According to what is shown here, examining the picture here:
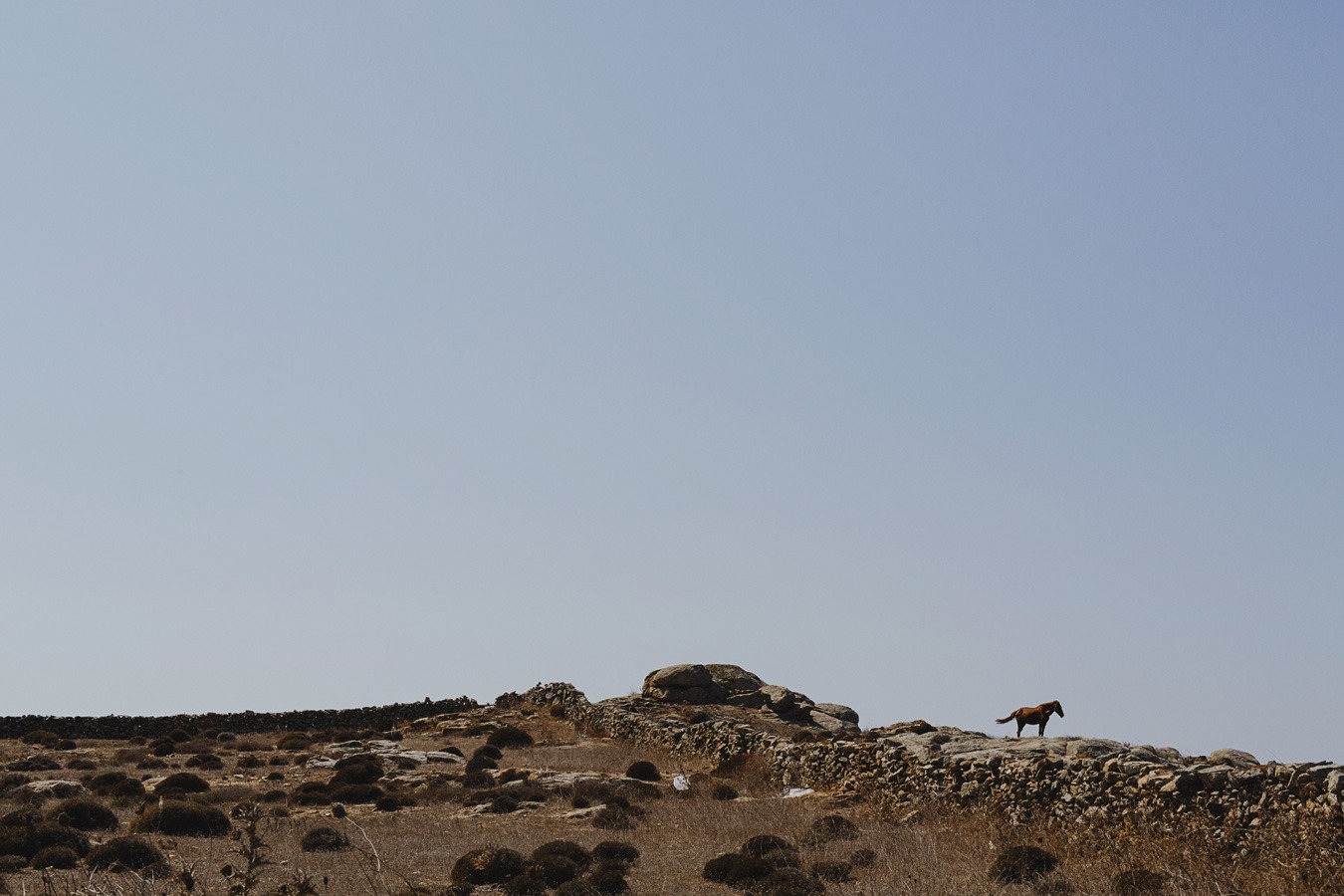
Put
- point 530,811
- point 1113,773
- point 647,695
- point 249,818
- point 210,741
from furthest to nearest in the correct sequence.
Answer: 1. point 210,741
2. point 647,695
3. point 530,811
4. point 1113,773
5. point 249,818

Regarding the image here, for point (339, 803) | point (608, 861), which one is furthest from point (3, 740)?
point (608, 861)

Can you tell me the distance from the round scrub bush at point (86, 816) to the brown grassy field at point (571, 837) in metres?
0.10

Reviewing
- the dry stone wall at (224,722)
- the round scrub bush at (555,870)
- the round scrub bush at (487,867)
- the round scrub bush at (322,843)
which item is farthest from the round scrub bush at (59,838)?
the dry stone wall at (224,722)

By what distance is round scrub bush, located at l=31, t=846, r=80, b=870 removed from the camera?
15.4 m

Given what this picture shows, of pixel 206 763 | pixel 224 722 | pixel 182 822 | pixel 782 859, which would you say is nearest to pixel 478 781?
pixel 182 822

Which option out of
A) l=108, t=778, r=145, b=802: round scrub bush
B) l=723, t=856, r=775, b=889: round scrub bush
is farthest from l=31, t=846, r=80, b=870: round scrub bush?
l=723, t=856, r=775, b=889: round scrub bush

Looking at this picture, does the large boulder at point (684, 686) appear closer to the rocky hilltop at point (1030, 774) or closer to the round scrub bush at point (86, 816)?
the rocky hilltop at point (1030, 774)

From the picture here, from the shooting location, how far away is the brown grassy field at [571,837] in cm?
1125

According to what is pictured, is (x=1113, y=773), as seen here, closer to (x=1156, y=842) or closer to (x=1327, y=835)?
(x=1156, y=842)

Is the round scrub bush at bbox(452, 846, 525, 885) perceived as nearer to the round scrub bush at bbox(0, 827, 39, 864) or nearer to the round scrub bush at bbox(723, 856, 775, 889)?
the round scrub bush at bbox(723, 856, 775, 889)

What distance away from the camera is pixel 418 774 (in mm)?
27656

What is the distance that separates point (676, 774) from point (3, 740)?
35497 mm

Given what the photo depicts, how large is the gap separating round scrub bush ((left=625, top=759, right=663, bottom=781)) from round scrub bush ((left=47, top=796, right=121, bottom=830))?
1115 centimetres

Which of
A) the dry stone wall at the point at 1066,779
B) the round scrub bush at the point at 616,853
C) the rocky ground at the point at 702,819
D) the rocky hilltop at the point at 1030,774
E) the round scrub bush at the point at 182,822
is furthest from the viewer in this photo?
the round scrub bush at the point at 182,822
